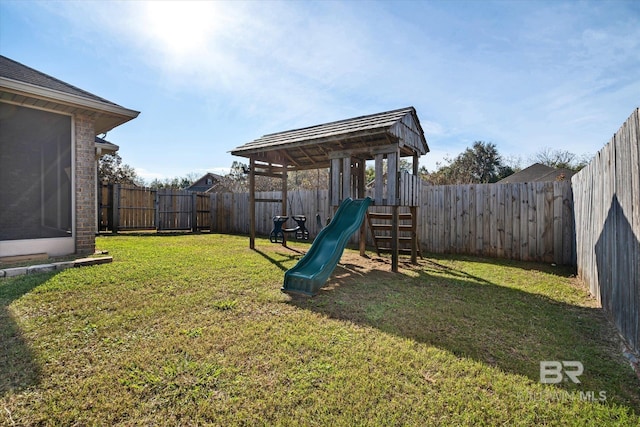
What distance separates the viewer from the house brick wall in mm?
5840

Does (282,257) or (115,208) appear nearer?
(282,257)

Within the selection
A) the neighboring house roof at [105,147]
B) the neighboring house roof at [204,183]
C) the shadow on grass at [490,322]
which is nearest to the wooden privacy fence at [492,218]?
the neighboring house roof at [105,147]

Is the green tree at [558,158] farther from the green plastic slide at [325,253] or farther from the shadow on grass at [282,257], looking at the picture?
the shadow on grass at [282,257]

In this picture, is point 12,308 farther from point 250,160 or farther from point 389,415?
point 250,160

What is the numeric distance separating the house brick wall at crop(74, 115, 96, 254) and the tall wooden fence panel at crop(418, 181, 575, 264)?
807 cm

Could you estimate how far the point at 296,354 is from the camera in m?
2.36

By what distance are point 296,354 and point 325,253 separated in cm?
262

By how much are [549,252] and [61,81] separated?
11.3 m

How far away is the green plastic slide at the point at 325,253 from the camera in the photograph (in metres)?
4.09

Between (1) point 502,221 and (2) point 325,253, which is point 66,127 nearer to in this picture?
(2) point 325,253

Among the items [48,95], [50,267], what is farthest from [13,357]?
[48,95]

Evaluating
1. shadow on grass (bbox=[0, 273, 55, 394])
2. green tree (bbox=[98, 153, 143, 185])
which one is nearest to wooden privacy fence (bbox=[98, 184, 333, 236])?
shadow on grass (bbox=[0, 273, 55, 394])

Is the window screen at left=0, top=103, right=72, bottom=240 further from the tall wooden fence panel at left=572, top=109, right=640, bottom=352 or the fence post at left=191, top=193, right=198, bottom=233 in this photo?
the tall wooden fence panel at left=572, top=109, right=640, bottom=352

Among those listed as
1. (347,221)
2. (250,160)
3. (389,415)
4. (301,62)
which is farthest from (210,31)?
(389,415)
